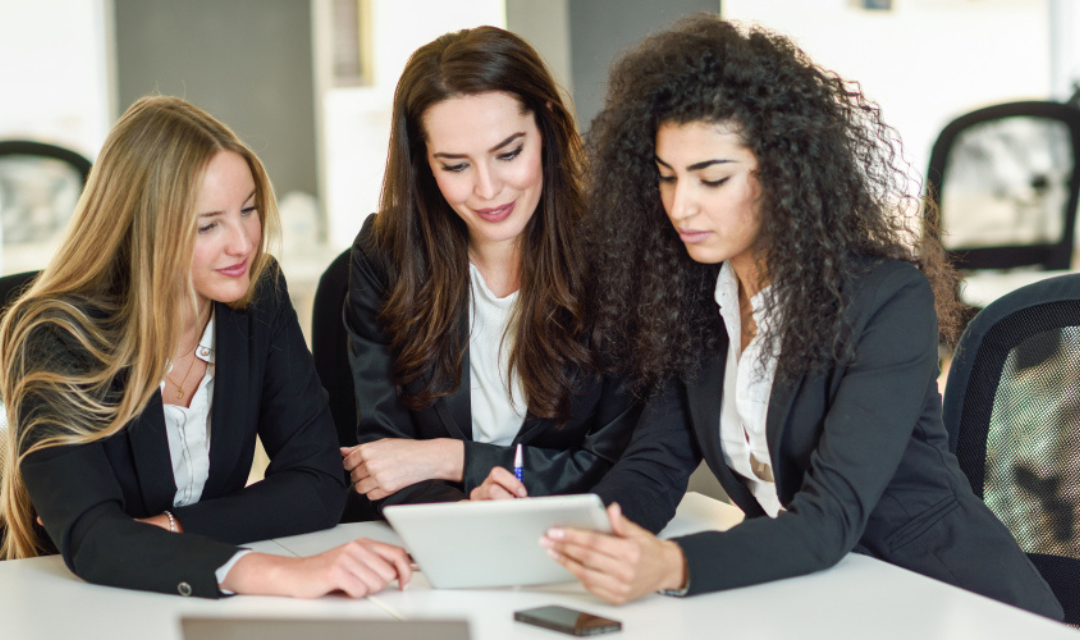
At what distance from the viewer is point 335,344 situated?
2.26 m

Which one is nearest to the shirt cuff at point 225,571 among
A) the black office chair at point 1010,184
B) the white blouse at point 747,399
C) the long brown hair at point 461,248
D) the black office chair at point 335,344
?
the long brown hair at point 461,248

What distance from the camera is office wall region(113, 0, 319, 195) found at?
4785 mm

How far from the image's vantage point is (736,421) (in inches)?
62.9

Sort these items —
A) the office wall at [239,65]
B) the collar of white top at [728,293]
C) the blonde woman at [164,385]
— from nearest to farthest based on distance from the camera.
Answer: the blonde woman at [164,385] → the collar of white top at [728,293] → the office wall at [239,65]

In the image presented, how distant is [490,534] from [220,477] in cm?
67

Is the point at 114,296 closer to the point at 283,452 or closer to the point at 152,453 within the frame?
Result: the point at 152,453

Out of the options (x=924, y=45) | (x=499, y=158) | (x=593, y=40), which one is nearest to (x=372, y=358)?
(x=499, y=158)

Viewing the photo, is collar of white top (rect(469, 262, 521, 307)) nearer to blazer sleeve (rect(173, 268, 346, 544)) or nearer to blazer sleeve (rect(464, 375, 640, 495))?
blazer sleeve (rect(464, 375, 640, 495))

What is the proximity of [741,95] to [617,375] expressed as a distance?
0.54 m

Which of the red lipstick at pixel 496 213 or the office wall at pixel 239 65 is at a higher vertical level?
the office wall at pixel 239 65

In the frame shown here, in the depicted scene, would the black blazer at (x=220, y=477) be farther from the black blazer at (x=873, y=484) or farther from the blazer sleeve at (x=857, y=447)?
the blazer sleeve at (x=857, y=447)

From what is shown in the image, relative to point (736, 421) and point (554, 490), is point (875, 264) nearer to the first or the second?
point (736, 421)

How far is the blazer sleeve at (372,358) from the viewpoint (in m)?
1.93

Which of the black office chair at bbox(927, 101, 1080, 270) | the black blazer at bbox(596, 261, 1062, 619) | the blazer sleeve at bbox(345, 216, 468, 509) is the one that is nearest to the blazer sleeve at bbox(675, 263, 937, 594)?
the black blazer at bbox(596, 261, 1062, 619)
